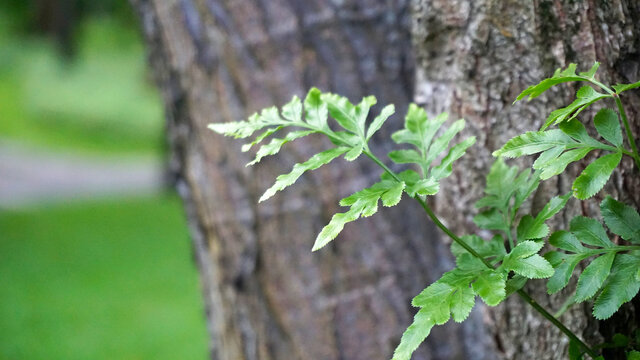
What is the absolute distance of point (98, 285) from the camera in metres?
7.15

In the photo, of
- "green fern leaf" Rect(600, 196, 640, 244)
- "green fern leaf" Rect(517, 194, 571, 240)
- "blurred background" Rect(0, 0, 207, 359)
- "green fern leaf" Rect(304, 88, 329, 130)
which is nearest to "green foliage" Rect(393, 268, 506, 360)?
"green fern leaf" Rect(517, 194, 571, 240)

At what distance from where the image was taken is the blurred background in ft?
20.3

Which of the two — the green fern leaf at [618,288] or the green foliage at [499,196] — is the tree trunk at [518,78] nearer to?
the green foliage at [499,196]

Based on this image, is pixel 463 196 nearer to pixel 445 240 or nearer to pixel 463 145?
pixel 445 240

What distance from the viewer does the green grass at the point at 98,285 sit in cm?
590

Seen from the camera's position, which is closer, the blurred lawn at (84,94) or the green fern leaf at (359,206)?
the green fern leaf at (359,206)

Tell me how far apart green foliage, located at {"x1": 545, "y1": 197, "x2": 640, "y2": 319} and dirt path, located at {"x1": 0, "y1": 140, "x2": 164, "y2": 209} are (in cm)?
965

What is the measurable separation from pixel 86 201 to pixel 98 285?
10.7 ft

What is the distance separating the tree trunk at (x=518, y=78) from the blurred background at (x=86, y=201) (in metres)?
4.60

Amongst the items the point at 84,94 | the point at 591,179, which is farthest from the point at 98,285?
the point at 591,179

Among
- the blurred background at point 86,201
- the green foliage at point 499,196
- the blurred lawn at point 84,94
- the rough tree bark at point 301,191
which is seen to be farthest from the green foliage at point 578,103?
the blurred lawn at point 84,94

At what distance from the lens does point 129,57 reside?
11781mm

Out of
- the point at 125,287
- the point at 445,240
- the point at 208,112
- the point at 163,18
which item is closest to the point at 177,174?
the point at 208,112

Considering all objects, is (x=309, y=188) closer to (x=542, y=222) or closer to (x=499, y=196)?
(x=499, y=196)
